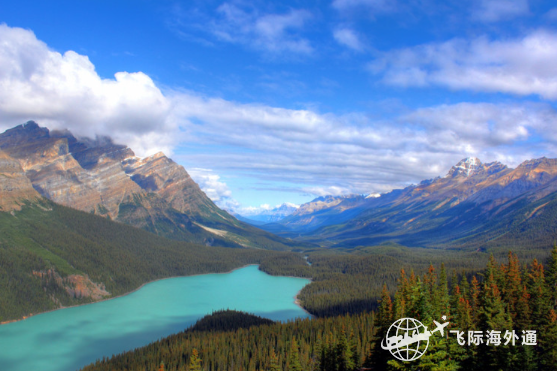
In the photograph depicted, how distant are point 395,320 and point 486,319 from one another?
20.0 m

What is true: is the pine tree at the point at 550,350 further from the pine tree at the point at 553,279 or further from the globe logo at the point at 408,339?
the globe logo at the point at 408,339

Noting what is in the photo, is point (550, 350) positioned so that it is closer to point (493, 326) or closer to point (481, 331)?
point (493, 326)

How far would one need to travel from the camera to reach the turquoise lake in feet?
320

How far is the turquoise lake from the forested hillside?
775 inches

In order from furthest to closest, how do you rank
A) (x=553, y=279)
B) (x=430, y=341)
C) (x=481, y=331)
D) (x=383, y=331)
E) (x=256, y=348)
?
(x=256, y=348), (x=553, y=279), (x=481, y=331), (x=383, y=331), (x=430, y=341)

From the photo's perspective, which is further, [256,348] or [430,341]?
[256,348]

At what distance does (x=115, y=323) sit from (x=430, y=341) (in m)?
129

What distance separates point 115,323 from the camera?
129m

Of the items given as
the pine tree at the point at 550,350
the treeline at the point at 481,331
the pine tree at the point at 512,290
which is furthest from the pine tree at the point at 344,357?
the pine tree at the point at 550,350

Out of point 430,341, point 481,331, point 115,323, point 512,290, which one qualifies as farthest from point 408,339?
point 115,323

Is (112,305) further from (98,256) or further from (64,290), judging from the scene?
(98,256)

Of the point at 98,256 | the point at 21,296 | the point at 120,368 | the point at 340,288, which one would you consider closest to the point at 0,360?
the point at 120,368

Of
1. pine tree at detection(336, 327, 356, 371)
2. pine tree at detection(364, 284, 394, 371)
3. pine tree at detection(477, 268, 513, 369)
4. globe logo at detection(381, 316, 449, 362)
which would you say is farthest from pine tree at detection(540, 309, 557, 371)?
pine tree at detection(336, 327, 356, 371)

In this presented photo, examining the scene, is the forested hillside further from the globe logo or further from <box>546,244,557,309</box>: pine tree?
the globe logo
